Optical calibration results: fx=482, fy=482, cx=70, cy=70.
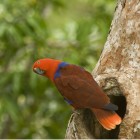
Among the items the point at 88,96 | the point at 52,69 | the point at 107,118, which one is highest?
the point at 52,69

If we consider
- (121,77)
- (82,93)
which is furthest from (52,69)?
(121,77)

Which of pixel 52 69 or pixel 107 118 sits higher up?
pixel 52 69

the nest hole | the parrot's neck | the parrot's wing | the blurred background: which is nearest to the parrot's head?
the parrot's neck

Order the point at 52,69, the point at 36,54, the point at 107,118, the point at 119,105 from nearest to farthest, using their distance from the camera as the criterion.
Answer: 1. the point at 107,118
2. the point at 52,69
3. the point at 119,105
4. the point at 36,54

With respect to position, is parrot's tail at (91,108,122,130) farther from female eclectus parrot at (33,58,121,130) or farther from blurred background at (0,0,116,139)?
blurred background at (0,0,116,139)

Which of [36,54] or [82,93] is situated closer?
[82,93]

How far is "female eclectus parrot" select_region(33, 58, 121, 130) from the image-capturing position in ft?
8.66

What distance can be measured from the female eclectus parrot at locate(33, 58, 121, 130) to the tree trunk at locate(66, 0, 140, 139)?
0.10m

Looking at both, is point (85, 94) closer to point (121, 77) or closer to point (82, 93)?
point (82, 93)

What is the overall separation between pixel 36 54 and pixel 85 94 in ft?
5.01

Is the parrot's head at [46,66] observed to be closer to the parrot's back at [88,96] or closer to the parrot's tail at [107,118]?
the parrot's back at [88,96]

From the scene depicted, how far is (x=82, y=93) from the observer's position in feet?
8.76

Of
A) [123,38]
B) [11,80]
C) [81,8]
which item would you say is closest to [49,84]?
[11,80]

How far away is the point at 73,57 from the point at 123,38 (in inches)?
41.8
